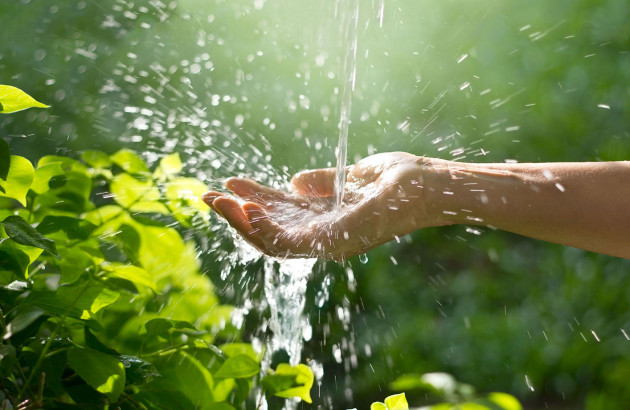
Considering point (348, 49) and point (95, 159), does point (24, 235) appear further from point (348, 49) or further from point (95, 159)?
point (348, 49)

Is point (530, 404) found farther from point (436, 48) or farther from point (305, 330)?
point (436, 48)

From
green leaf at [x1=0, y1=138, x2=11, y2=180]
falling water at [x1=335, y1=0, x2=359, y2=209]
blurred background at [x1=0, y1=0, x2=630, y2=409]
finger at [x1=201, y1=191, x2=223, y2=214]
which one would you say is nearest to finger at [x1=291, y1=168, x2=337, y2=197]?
finger at [x1=201, y1=191, x2=223, y2=214]

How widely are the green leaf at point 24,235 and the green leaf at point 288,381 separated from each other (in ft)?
1.01

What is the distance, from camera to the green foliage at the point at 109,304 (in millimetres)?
597

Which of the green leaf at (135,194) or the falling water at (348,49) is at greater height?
the green leaf at (135,194)

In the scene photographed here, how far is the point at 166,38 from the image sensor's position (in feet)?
7.13

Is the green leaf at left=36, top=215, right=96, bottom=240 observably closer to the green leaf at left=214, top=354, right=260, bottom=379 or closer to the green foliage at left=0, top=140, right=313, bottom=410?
the green foliage at left=0, top=140, right=313, bottom=410

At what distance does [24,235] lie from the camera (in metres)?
0.56

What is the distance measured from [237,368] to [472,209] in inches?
20.0

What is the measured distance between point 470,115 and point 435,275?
50 centimetres

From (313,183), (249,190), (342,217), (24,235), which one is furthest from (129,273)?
(313,183)

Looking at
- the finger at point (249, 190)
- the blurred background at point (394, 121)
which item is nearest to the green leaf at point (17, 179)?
the finger at point (249, 190)

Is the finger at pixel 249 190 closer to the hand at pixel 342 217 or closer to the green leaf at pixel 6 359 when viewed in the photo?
the hand at pixel 342 217

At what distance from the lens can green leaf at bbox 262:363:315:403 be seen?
2.52ft
